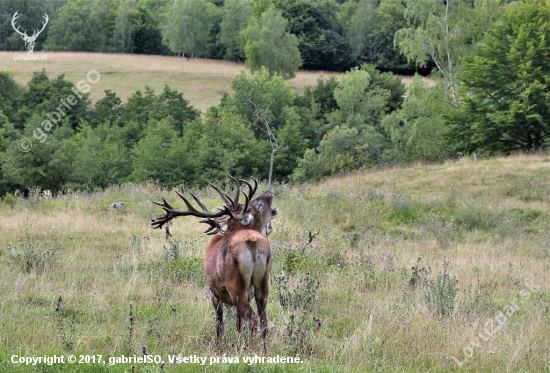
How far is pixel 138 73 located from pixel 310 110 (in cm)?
2418

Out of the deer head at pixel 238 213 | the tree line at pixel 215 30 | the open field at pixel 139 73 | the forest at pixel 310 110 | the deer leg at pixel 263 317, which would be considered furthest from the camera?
the tree line at pixel 215 30

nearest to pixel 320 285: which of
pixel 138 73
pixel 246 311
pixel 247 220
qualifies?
pixel 247 220

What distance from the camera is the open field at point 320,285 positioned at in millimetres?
5797

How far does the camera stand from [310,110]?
56.5 m

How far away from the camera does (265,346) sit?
532 centimetres

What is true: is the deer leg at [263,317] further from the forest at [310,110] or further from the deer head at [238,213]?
the forest at [310,110]

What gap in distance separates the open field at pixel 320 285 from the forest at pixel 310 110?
4232 millimetres

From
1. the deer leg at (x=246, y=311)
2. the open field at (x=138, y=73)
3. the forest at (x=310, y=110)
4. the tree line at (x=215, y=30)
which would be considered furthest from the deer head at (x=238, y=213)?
the tree line at (x=215, y=30)

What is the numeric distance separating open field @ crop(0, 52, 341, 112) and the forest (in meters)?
5.21

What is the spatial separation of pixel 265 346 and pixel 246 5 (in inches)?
3589

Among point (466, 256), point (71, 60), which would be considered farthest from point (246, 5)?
point (466, 256)

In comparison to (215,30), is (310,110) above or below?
below

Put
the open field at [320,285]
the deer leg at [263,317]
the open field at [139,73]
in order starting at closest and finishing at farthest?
the deer leg at [263,317] → the open field at [320,285] → the open field at [139,73]

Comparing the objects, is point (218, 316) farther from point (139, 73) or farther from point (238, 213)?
point (139, 73)
